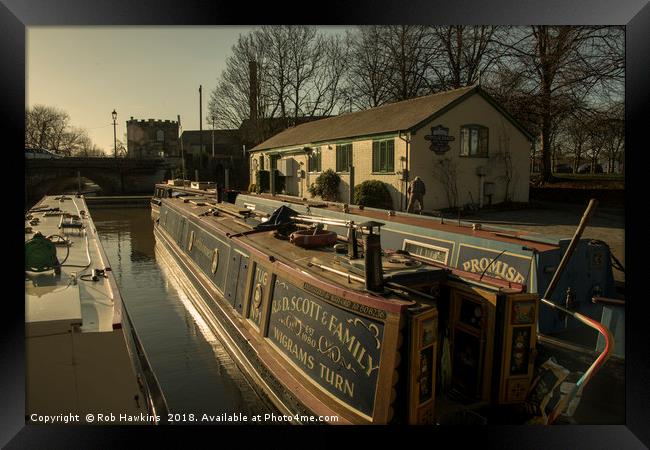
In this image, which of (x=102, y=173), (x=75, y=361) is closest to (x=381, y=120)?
(x=102, y=173)

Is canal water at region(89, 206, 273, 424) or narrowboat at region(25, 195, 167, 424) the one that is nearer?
narrowboat at region(25, 195, 167, 424)

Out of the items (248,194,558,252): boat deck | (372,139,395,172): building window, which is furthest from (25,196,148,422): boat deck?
(372,139,395,172): building window

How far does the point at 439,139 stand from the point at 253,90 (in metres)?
15.2

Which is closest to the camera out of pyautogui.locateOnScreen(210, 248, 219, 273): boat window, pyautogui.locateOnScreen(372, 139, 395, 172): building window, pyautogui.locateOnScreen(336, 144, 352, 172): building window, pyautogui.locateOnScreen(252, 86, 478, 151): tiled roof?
pyautogui.locateOnScreen(210, 248, 219, 273): boat window

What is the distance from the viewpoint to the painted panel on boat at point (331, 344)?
369 cm

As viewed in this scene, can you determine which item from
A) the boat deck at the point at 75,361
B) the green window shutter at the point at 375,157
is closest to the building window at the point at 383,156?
the green window shutter at the point at 375,157

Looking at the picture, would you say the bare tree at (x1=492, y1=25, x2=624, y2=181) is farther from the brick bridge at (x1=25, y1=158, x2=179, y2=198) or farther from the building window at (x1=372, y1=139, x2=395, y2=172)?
the brick bridge at (x1=25, y1=158, x2=179, y2=198)

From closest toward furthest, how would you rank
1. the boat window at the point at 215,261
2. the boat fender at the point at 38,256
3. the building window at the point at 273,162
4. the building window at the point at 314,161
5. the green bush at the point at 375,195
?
1. the boat fender at the point at 38,256
2. the boat window at the point at 215,261
3. the green bush at the point at 375,195
4. the building window at the point at 314,161
5. the building window at the point at 273,162

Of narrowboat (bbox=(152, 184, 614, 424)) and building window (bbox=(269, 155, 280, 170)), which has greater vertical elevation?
building window (bbox=(269, 155, 280, 170))

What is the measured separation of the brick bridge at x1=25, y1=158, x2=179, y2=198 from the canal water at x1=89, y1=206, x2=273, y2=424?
10.2 metres

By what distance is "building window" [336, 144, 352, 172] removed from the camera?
2066 centimetres

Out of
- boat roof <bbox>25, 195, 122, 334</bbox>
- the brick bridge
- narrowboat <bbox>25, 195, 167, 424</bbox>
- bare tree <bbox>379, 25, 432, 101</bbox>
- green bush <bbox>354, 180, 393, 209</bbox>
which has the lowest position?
narrowboat <bbox>25, 195, 167, 424</bbox>

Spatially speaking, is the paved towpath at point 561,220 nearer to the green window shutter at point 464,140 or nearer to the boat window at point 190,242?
the green window shutter at point 464,140
